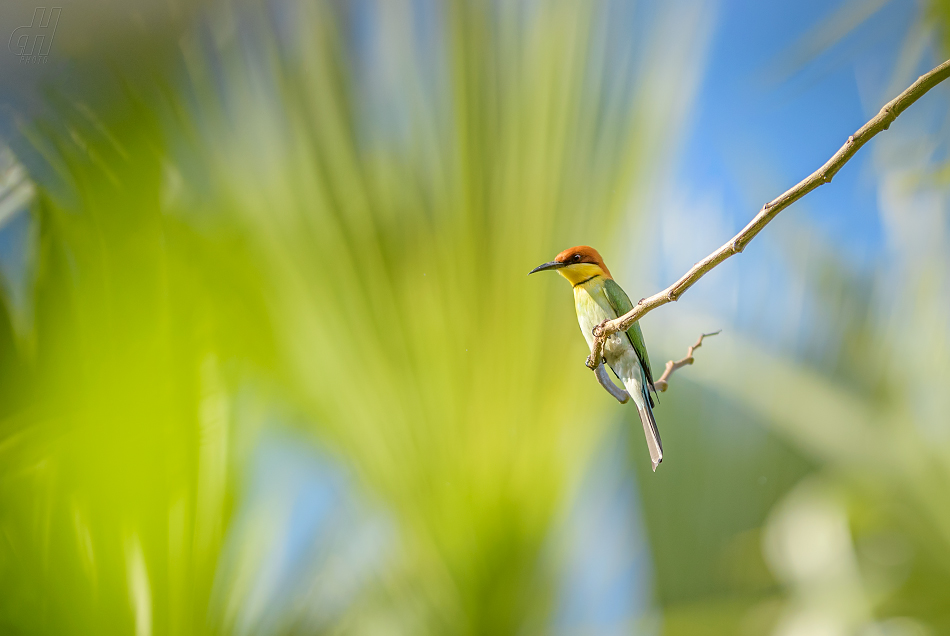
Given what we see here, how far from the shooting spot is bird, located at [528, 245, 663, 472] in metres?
0.74

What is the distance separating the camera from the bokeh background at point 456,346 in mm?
933

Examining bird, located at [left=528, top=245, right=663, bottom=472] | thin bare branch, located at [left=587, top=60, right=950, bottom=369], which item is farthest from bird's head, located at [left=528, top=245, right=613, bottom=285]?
thin bare branch, located at [left=587, top=60, right=950, bottom=369]

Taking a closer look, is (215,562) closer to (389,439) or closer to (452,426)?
(389,439)

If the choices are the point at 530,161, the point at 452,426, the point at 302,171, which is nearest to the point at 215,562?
the point at 452,426

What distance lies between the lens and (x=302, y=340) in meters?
1.05

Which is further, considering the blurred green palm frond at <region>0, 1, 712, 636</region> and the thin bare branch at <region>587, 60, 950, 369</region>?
the blurred green palm frond at <region>0, 1, 712, 636</region>

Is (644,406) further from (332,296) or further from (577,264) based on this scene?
(332,296)

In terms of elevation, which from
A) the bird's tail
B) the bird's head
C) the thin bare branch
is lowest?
the bird's tail

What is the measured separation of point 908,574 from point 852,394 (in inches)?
11.5

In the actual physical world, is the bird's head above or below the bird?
above

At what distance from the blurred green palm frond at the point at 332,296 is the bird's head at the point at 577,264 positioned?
216 millimetres

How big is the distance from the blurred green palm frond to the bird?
210mm

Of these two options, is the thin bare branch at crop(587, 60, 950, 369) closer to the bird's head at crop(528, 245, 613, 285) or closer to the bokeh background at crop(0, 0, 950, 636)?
the bird's head at crop(528, 245, 613, 285)

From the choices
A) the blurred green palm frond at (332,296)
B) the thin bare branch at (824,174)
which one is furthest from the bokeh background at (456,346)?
the thin bare branch at (824,174)
